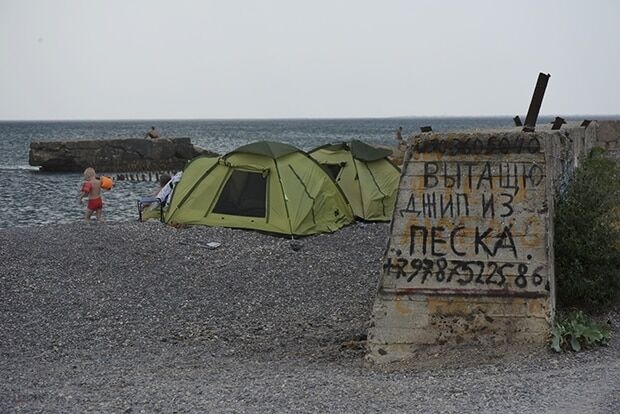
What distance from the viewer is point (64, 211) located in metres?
25.0

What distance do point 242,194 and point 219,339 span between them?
6.84m

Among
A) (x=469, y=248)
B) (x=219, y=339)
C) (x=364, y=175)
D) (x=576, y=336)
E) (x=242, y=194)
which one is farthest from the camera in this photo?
(x=364, y=175)

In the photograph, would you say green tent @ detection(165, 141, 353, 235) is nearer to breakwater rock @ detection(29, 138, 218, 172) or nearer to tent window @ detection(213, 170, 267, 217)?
tent window @ detection(213, 170, 267, 217)

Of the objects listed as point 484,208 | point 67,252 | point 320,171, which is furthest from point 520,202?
point 320,171

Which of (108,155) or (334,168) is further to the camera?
(108,155)

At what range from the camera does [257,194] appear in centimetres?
1559

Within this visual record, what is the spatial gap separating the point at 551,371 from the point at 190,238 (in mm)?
8079

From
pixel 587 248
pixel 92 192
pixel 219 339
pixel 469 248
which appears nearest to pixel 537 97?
pixel 587 248

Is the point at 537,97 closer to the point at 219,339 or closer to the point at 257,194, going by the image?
the point at 219,339

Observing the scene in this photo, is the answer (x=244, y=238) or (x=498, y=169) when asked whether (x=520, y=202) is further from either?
(x=244, y=238)

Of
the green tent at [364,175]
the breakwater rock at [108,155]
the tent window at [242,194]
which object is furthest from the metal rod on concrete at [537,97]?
the breakwater rock at [108,155]

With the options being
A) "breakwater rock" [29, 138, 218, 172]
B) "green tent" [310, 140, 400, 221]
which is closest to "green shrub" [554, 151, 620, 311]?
"green tent" [310, 140, 400, 221]

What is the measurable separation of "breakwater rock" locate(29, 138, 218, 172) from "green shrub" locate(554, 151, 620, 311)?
38529 mm

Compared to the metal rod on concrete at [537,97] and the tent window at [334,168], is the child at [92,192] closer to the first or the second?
the tent window at [334,168]
